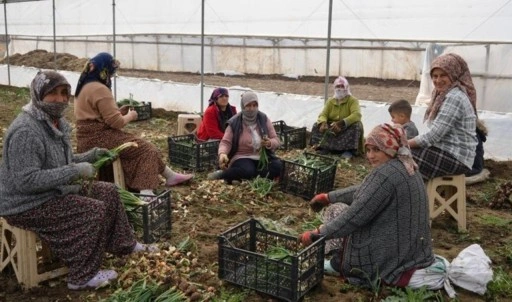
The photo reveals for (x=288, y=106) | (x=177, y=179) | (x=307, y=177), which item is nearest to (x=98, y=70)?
(x=177, y=179)

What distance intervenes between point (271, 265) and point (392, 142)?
117cm

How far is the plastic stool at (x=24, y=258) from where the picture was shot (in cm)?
371

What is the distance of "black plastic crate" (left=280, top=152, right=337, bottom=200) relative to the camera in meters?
6.00

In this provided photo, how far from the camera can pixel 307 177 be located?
19.9 feet

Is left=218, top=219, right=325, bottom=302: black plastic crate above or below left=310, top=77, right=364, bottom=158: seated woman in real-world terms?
below

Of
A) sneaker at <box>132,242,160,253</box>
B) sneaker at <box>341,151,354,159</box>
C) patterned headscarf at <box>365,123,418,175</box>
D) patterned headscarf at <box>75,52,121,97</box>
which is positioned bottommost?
sneaker at <box>132,242,160,253</box>

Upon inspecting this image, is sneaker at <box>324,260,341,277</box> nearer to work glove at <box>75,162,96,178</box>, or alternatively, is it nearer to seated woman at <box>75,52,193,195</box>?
work glove at <box>75,162,96,178</box>

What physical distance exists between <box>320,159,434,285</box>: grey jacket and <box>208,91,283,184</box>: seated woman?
286cm

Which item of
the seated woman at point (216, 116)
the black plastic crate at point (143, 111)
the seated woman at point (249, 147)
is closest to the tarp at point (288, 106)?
the black plastic crate at point (143, 111)

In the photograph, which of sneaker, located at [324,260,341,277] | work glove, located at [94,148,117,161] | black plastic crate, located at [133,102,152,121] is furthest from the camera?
black plastic crate, located at [133,102,152,121]

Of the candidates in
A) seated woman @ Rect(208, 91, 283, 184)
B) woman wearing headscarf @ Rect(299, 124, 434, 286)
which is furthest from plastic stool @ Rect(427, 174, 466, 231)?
seated woman @ Rect(208, 91, 283, 184)

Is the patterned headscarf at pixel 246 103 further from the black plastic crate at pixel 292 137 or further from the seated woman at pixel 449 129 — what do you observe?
the seated woman at pixel 449 129

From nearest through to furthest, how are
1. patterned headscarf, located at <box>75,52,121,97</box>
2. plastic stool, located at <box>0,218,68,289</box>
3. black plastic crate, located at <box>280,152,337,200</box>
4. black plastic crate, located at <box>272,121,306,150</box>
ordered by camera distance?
plastic stool, located at <box>0,218,68,289</box>, patterned headscarf, located at <box>75,52,121,97</box>, black plastic crate, located at <box>280,152,337,200</box>, black plastic crate, located at <box>272,121,306,150</box>

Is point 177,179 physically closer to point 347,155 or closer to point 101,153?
point 101,153
